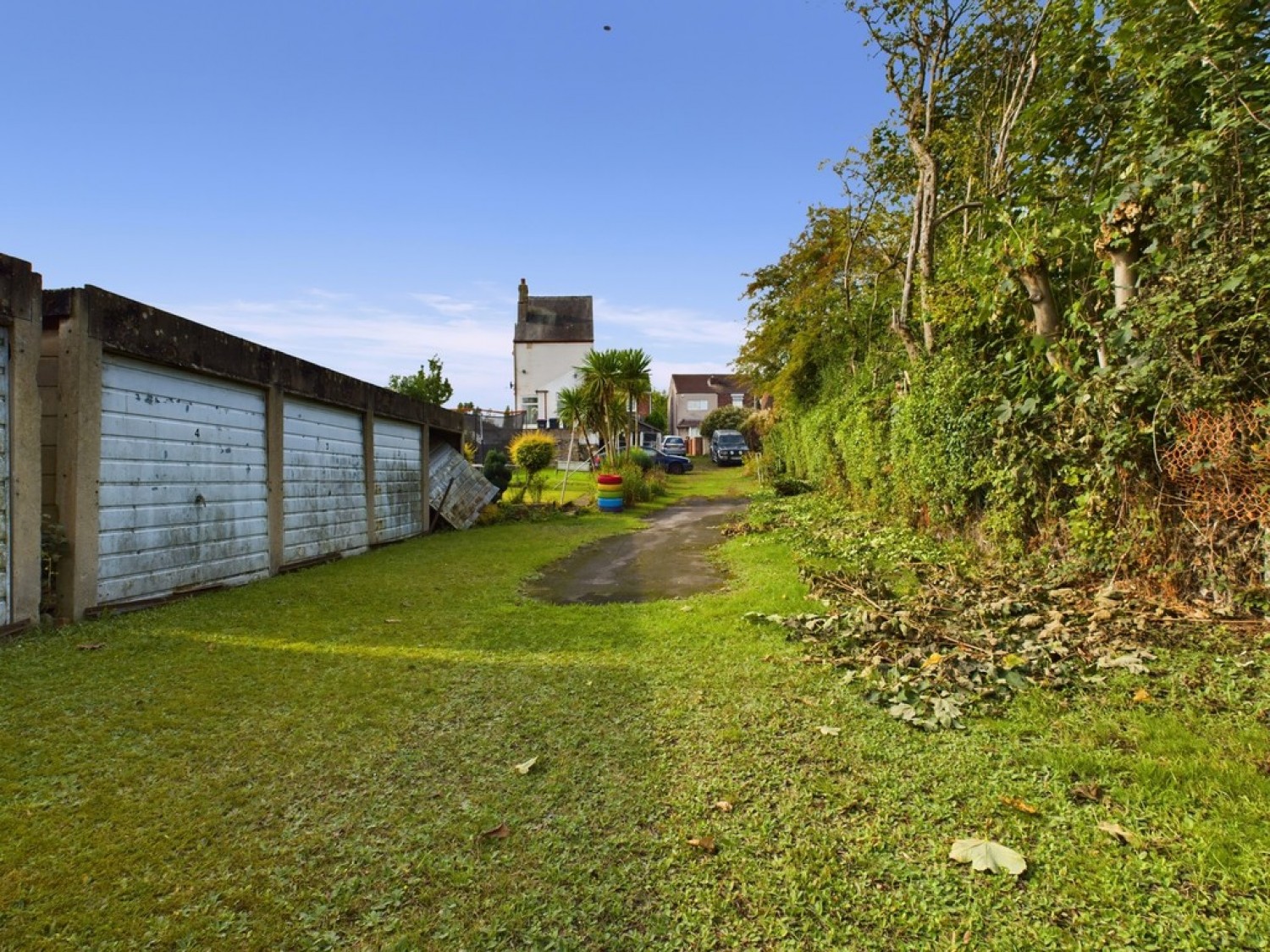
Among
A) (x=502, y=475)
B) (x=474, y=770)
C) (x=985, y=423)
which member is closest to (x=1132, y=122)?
(x=985, y=423)

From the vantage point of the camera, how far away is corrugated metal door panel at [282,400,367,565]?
7.10 metres

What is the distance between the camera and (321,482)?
7.78m

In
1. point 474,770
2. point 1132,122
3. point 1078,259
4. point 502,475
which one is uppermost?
point 1132,122

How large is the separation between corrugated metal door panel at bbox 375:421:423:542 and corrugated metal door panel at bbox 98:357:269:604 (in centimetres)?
285

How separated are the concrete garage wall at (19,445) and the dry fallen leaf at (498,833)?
13.0 feet

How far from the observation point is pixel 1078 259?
520cm

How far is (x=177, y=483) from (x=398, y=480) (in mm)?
4786

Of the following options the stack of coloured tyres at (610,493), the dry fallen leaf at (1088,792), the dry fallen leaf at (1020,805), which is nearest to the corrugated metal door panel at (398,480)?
the stack of coloured tyres at (610,493)

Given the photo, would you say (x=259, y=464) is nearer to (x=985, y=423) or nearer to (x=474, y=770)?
(x=474, y=770)

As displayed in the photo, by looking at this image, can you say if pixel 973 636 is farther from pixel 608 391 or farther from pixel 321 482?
pixel 608 391

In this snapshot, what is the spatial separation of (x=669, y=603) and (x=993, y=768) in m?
3.23

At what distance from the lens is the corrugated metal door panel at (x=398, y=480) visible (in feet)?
31.1

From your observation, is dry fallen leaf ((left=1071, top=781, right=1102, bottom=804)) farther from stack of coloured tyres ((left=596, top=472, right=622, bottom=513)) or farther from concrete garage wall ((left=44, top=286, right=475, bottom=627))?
stack of coloured tyres ((left=596, top=472, right=622, bottom=513))

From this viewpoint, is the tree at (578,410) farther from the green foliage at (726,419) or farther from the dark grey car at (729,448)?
the green foliage at (726,419)
